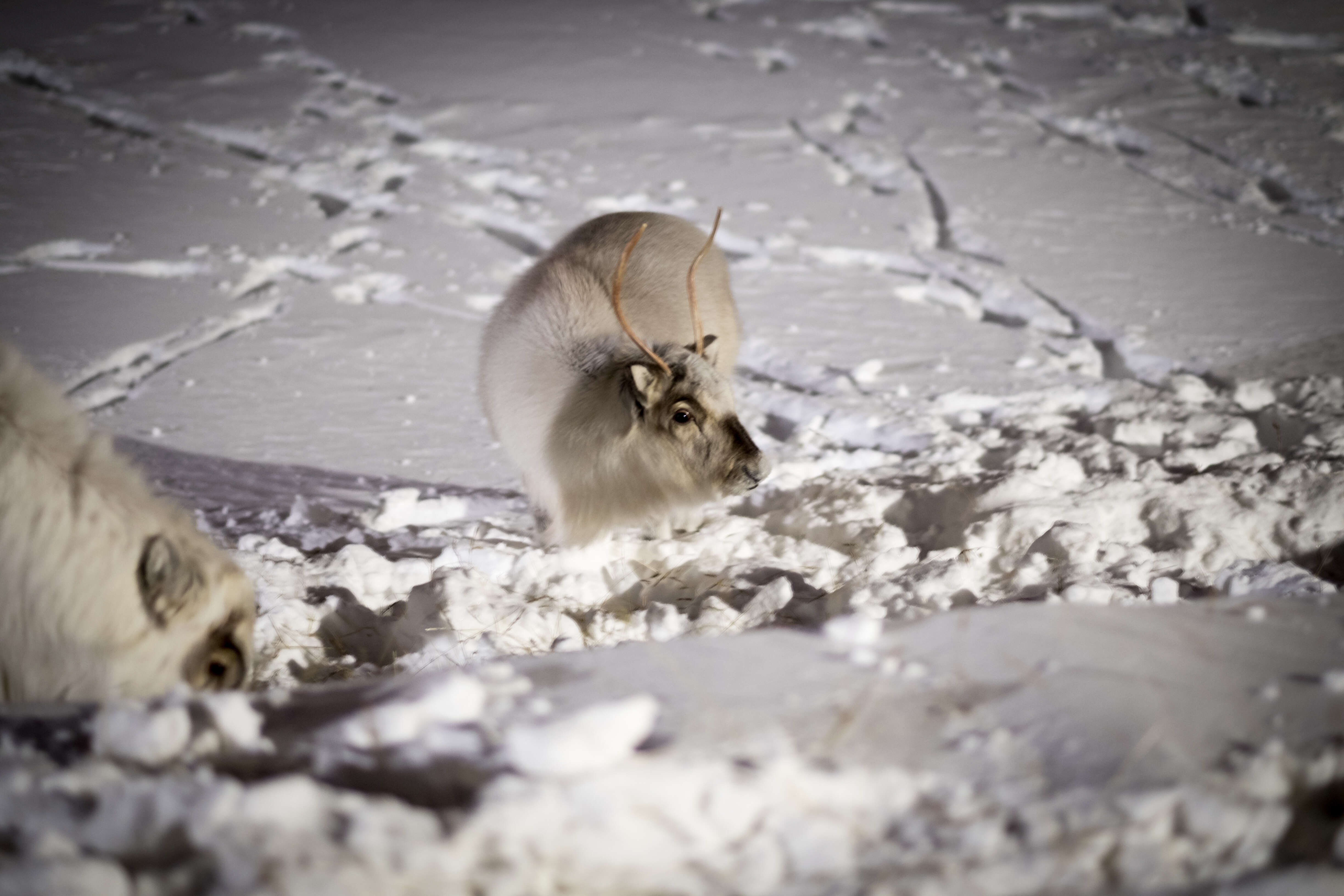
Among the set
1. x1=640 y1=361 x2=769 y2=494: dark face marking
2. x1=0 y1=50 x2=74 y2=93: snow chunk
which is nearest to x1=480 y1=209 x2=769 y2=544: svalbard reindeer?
x1=640 y1=361 x2=769 y2=494: dark face marking

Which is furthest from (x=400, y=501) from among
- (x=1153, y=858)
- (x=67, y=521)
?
(x=1153, y=858)

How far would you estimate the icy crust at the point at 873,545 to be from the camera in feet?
8.15

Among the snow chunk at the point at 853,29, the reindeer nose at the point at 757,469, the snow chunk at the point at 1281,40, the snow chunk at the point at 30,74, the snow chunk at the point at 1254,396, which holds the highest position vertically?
the snow chunk at the point at 853,29

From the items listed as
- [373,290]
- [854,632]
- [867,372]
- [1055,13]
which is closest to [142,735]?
[854,632]

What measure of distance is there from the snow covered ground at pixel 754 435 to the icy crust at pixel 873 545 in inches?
0.7

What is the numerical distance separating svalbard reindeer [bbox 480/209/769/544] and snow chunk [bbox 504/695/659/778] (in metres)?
1.48

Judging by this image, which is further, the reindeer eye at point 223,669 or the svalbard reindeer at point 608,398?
the svalbard reindeer at point 608,398

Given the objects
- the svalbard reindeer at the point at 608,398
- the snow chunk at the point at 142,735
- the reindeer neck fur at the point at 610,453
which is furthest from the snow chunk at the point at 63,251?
the snow chunk at the point at 142,735

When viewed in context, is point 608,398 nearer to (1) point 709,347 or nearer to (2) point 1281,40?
(1) point 709,347

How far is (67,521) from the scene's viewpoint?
179 centimetres

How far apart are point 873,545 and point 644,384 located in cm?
A: 81

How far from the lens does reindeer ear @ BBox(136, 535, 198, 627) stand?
179cm

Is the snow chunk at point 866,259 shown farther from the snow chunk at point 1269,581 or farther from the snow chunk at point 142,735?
the snow chunk at point 142,735

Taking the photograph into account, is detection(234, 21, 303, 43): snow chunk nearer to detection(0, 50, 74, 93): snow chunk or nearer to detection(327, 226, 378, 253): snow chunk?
detection(0, 50, 74, 93): snow chunk
